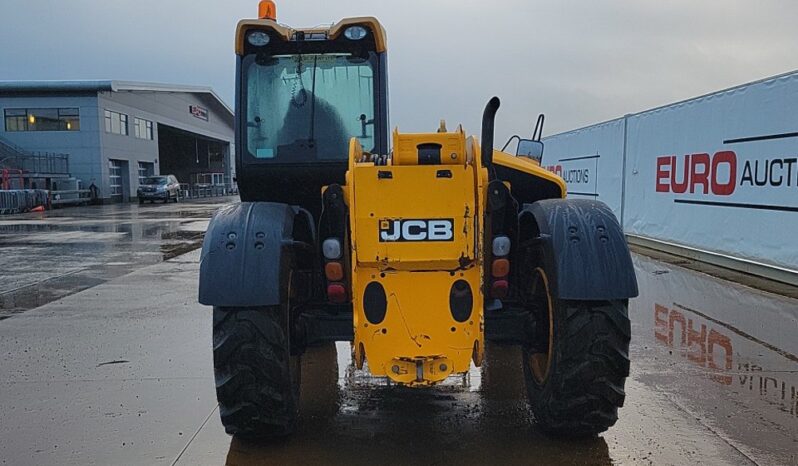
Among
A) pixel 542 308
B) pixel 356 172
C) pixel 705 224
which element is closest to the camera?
pixel 356 172

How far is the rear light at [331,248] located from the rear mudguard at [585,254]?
119 cm

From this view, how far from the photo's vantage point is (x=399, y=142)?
144 inches

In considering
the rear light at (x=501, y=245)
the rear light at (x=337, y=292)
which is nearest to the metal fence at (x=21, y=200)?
the rear light at (x=337, y=292)

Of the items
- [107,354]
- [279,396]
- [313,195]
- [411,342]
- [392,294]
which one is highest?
[313,195]

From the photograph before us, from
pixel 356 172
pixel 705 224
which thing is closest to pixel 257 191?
pixel 356 172

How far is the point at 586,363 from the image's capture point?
3.68 meters

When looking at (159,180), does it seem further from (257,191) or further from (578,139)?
(257,191)

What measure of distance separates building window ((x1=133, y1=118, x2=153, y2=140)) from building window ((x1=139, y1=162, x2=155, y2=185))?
1834 millimetres

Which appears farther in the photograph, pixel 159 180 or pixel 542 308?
pixel 159 180

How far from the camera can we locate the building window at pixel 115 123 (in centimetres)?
3922

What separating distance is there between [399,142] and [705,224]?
921 cm

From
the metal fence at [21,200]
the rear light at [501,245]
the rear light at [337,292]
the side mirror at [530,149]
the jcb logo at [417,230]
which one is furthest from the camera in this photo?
the metal fence at [21,200]

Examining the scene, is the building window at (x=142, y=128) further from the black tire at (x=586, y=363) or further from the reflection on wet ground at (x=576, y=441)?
the black tire at (x=586, y=363)

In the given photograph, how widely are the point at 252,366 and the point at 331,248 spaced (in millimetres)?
780
